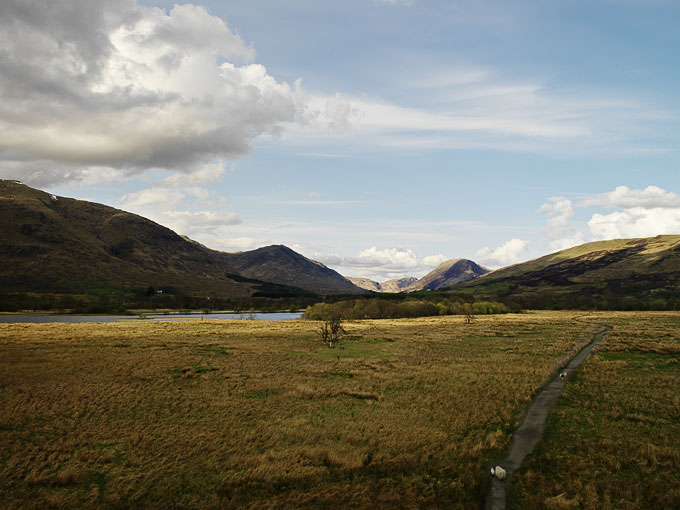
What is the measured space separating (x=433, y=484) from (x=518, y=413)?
10639mm

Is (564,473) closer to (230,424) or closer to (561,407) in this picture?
(561,407)

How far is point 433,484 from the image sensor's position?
1490cm

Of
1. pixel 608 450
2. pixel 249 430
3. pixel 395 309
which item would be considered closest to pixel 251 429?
pixel 249 430

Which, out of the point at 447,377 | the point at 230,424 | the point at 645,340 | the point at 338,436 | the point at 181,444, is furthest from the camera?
the point at 645,340

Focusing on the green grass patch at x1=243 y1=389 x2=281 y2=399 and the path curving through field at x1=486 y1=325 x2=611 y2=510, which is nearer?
the path curving through field at x1=486 y1=325 x2=611 y2=510

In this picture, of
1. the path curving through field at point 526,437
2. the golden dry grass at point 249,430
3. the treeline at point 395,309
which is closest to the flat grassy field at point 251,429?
the golden dry grass at point 249,430

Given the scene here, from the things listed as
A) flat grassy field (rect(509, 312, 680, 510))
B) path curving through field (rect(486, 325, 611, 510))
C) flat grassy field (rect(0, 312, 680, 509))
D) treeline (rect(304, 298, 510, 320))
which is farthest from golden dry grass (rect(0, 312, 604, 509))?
treeline (rect(304, 298, 510, 320))

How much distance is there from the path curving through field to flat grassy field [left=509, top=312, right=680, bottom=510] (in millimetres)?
391

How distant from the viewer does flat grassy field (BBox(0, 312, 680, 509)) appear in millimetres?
14242

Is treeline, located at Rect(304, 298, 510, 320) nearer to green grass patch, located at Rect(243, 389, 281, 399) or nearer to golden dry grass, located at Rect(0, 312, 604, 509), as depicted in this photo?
golden dry grass, located at Rect(0, 312, 604, 509)

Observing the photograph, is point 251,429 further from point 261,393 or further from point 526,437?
point 526,437

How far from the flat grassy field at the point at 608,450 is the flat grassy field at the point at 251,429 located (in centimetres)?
76

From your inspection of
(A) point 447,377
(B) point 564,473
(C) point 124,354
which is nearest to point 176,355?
(C) point 124,354

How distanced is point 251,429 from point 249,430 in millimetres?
145
